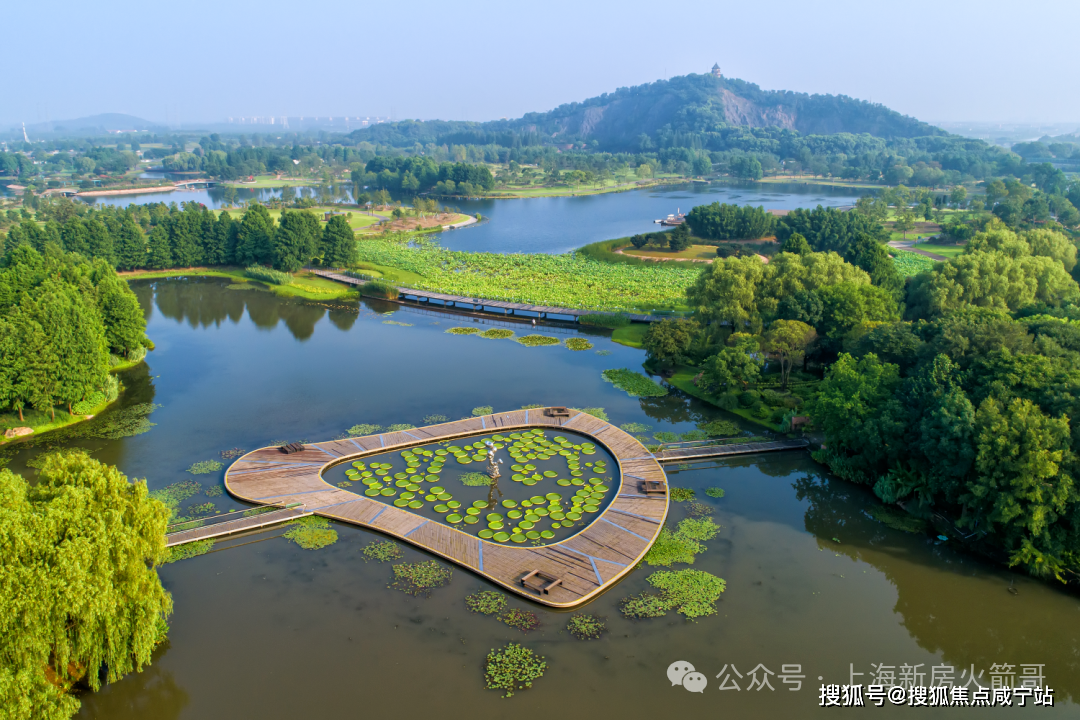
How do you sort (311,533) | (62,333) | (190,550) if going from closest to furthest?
(190,550) → (311,533) → (62,333)

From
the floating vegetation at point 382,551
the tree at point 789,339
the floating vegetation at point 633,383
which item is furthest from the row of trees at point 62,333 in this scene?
the tree at point 789,339

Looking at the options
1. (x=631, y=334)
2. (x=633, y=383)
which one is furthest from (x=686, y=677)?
(x=631, y=334)

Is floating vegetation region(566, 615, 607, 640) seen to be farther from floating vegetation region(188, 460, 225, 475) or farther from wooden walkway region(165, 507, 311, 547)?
floating vegetation region(188, 460, 225, 475)

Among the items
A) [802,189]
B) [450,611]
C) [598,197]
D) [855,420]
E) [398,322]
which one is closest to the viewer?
[450,611]

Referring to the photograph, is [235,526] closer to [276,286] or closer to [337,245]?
[276,286]

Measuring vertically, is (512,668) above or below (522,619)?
below

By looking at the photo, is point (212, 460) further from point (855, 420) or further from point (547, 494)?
point (855, 420)

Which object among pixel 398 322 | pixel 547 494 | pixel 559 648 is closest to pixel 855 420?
pixel 547 494
